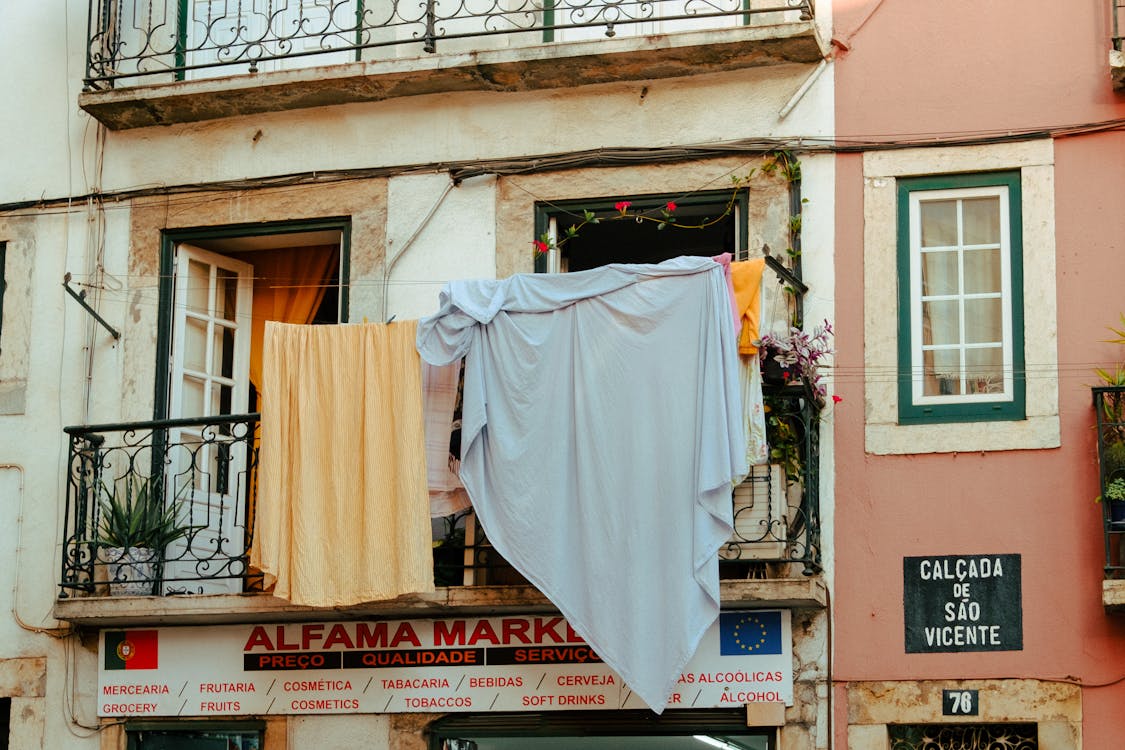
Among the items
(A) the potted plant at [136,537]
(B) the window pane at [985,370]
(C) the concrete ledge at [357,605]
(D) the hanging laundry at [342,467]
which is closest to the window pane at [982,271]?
(B) the window pane at [985,370]

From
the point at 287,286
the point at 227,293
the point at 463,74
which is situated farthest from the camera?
the point at 287,286

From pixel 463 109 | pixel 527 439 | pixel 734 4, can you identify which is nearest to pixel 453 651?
pixel 527 439

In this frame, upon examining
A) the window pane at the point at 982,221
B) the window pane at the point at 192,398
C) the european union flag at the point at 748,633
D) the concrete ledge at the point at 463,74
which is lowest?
the european union flag at the point at 748,633

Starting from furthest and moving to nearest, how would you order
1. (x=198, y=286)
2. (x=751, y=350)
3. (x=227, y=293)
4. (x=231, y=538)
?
1. (x=227, y=293)
2. (x=198, y=286)
3. (x=231, y=538)
4. (x=751, y=350)

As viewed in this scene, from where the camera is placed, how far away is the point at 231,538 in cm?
1307

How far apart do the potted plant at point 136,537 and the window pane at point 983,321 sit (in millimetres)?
4374

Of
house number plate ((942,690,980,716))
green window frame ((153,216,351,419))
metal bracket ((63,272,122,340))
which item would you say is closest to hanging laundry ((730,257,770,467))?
Answer: house number plate ((942,690,980,716))

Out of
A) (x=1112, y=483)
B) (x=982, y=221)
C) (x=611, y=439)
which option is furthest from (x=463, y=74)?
(x=1112, y=483)

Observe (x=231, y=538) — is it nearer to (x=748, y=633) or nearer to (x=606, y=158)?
(x=606, y=158)

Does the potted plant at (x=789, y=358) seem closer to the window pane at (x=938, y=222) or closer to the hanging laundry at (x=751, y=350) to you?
the hanging laundry at (x=751, y=350)

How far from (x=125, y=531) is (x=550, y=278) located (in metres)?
2.78

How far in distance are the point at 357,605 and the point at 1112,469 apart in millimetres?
3895

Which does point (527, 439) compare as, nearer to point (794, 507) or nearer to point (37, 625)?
point (794, 507)

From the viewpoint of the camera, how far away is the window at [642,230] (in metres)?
12.2
